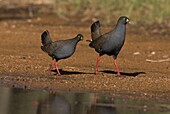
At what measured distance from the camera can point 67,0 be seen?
2392 cm

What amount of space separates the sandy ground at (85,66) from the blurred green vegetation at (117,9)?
96cm

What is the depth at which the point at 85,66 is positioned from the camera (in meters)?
13.5

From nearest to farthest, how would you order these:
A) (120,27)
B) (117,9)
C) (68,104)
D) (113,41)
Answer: (68,104) < (113,41) < (120,27) < (117,9)

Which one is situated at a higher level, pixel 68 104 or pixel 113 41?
pixel 113 41

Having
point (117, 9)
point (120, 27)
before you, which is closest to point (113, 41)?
point (120, 27)

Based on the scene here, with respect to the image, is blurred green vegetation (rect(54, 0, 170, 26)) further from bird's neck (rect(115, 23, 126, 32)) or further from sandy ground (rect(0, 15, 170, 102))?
bird's neck (rect(115, 23, 126, 32))

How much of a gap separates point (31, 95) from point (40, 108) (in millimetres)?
1047

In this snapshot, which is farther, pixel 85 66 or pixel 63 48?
pixel 85 66

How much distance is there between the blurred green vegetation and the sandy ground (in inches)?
37.9

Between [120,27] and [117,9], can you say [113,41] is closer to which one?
[120,27]

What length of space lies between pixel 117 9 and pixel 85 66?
29.8 feet

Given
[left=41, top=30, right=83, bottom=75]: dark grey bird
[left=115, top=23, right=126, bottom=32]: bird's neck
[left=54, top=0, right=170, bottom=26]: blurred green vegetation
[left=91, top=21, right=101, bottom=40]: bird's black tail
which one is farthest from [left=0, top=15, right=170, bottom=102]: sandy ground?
[left=54, top=0, right=170, bottom=26]: blurred green vegetation

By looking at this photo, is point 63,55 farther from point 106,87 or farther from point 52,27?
point 52,27

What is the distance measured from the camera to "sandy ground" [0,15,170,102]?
10.9 metres
